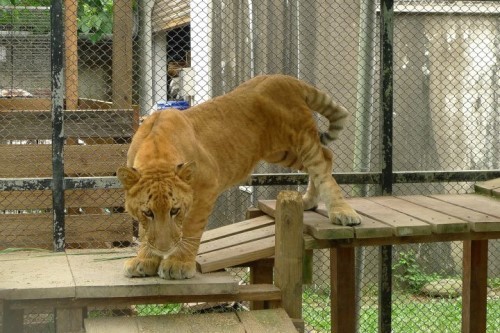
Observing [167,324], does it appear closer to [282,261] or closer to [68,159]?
[282,261]

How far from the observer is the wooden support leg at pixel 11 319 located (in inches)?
175

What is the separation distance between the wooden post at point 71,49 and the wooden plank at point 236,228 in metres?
1.74

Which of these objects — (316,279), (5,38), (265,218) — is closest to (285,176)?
(265,218)

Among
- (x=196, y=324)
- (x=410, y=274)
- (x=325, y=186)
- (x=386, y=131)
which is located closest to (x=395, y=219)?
(x=325, y=186)

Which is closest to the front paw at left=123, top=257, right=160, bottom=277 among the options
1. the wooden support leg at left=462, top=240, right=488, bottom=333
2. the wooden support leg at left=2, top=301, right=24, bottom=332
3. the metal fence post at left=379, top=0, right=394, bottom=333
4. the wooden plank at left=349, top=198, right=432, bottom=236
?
the wooden support leg at left=2, top=301, right=24, bottom=332

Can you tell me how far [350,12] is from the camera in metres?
7.61

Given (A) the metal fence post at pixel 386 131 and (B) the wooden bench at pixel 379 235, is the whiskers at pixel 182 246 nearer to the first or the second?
(B) the wooden bench at pixel 379 235

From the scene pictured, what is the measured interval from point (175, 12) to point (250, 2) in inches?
139

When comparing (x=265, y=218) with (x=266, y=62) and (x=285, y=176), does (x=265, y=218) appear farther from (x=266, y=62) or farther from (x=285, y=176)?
(x=266, y=62)

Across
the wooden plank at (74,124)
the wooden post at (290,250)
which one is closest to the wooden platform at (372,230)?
the wooden post at (290,250)

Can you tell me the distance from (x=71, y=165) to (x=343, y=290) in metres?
2.04

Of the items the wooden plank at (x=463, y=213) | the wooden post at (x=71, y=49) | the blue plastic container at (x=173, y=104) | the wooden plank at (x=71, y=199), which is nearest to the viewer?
the wooden plank at (x=463, y=213)

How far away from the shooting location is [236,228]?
5.63m

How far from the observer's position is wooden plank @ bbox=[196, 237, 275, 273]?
475 cm
